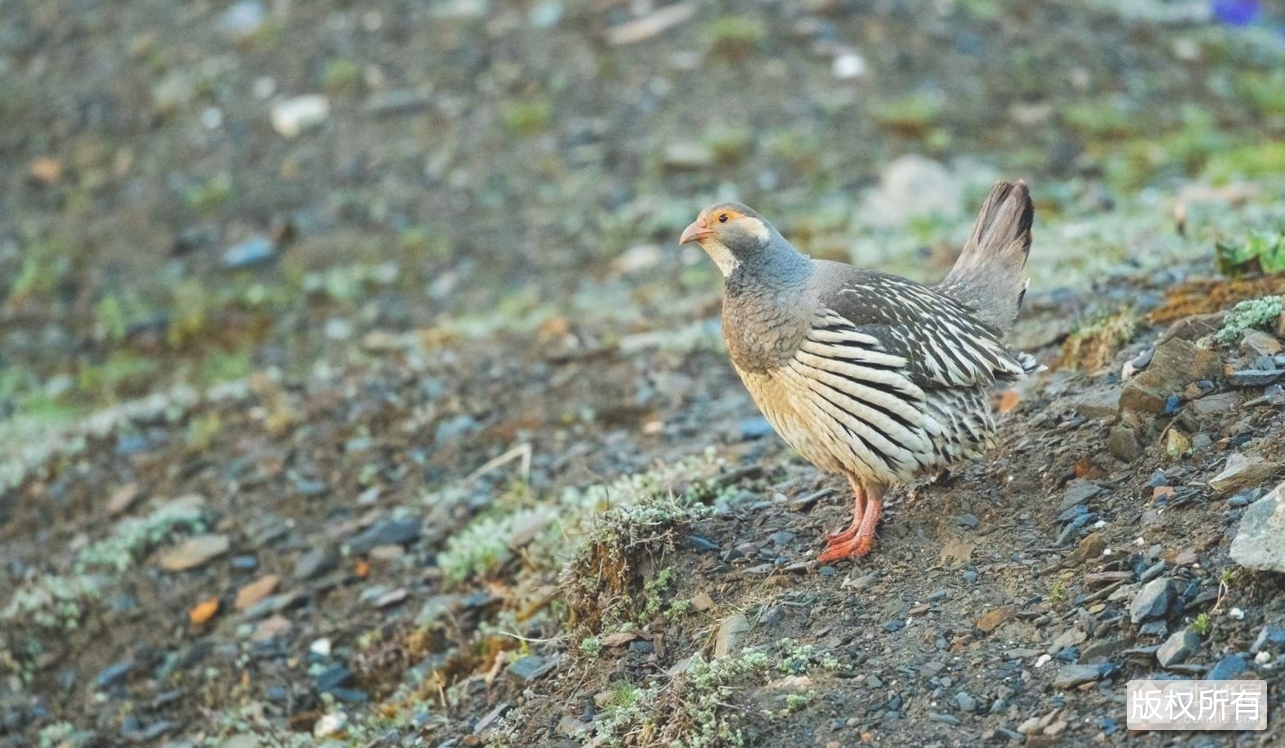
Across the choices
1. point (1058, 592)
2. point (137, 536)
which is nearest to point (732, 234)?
point (1058, 592)

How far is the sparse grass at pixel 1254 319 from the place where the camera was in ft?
20.8

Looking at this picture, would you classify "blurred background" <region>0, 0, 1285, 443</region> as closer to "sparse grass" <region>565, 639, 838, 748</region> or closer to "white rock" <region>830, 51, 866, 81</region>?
"white rock" <region>830, 51, 866, 81</region>

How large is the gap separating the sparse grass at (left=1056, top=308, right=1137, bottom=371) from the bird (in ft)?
2.74

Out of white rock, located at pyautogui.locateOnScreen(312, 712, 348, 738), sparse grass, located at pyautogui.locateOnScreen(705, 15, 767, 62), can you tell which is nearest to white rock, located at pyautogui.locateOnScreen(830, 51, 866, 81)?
sparse grass, located at pyautogui.locateOnScreen(705, 15, 767, 62)

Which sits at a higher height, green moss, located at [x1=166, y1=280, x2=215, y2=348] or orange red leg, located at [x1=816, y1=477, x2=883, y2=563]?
orange red leg, located at [x1=816, y1=477, x2=883, y2=563]

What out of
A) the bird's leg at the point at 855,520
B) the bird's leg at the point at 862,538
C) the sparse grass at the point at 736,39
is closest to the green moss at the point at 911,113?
the sparse grass at the point at 736,39

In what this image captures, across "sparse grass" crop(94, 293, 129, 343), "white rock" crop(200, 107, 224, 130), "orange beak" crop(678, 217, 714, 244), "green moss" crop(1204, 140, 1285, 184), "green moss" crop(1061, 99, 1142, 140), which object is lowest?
"sparse grass" crop(94, 293, 129, 343)

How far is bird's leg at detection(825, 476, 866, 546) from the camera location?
636cm

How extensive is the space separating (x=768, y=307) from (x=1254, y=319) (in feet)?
6.85

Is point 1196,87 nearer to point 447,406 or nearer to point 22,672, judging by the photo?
point 447,406

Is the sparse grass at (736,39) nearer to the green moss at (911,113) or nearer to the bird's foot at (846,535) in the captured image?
the green moss at (911,113)

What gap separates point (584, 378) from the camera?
980 centimetres

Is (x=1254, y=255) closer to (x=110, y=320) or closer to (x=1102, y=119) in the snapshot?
(x=1102, y=119)

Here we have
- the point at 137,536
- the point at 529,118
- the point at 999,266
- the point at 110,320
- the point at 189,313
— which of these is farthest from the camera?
the point at 529,118
